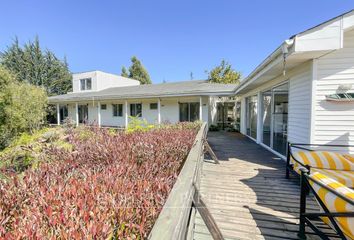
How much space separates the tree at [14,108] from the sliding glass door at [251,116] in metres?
14.8

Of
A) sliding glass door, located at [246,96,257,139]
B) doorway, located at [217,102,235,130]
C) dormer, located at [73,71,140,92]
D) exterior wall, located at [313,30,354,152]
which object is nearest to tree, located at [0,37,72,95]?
dormer, located at [73,71,140,92]

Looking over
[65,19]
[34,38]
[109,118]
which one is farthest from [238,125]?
[34,38]

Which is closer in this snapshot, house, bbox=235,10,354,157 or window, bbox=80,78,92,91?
house, bbox=235,10,354,157

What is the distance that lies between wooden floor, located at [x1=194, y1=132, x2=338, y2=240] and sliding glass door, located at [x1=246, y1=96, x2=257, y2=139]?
4.48 meters

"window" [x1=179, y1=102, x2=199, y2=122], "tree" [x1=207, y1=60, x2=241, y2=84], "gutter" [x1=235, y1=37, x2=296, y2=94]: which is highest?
"tree" [x1=207, y1=60, x2=241, y2=84]

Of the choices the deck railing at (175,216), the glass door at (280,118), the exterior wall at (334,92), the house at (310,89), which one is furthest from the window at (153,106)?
the deck railing at (175,216)

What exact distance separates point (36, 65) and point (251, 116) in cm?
2977

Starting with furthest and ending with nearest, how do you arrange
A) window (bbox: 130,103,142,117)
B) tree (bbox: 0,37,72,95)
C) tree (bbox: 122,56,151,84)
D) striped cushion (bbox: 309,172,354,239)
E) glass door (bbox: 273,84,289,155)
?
tree (bbox: 122,56,151,84) → tree (bbox: 0,37,72,95) → window (bbox: 130,103,142,117) → glass door (bbox: 273,84,289,155) → striped cushion (bbox: 309,172,354,239)

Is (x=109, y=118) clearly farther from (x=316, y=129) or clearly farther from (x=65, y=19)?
(x=316, y=129)

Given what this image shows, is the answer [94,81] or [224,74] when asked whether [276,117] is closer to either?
[224,74]

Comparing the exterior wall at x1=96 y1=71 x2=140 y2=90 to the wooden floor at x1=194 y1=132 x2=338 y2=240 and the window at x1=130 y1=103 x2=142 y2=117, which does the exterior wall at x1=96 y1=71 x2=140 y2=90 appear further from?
the wooden floor at x1=194 y1=132 x2=338 y2=240

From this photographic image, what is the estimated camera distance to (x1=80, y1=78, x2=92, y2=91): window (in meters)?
22.0

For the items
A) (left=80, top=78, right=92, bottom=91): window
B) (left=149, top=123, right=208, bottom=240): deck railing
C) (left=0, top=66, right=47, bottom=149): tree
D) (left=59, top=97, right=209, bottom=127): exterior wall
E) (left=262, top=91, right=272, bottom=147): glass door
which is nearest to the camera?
(left=149, top=123, right=208, bottom=240): deck railing

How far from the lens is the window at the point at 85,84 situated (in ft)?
72.3
